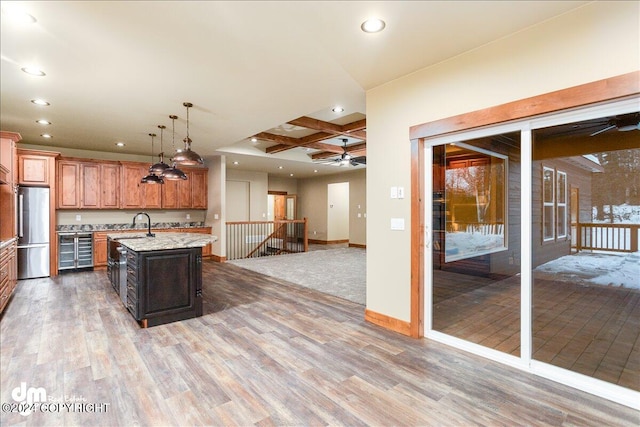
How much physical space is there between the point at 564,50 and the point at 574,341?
2490 mm

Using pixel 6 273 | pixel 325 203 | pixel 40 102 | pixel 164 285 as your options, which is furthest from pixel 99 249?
pixel 325 203

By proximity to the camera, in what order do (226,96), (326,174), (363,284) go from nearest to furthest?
(226,96) → (363,284) → (326,174)

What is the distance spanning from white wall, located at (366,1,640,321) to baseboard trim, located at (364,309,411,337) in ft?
0.18

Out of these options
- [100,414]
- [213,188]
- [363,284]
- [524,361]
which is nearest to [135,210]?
[213,188]

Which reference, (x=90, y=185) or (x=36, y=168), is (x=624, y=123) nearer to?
(x=36, y=168)

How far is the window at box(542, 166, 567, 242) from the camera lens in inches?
105

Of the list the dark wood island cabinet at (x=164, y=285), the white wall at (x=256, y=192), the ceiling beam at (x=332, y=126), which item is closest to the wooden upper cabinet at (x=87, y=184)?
the white wall at (x=256, y=192)

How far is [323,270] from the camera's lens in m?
6.42

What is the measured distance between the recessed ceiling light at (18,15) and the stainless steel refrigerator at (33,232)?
4291 millimetres

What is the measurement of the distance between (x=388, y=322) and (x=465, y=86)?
2.39 meters

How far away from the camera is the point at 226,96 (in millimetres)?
3852

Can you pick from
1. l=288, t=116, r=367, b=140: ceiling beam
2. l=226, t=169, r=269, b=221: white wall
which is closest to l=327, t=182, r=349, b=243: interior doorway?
l=226, t=169, r=269, b=221: white wall

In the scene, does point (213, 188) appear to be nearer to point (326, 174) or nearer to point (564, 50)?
point (326, 174)

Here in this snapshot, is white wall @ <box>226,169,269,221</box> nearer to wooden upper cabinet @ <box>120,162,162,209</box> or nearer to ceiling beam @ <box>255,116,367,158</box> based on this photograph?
ceiling beam @ <box>255,116,367,158</box>
